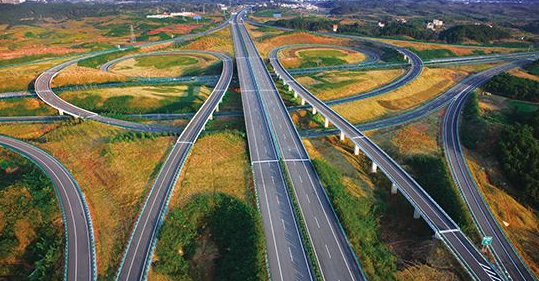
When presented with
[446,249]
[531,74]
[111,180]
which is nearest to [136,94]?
[111,180]

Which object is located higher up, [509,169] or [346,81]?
[346,81]

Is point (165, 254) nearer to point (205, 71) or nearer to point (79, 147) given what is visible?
point (79, 147)

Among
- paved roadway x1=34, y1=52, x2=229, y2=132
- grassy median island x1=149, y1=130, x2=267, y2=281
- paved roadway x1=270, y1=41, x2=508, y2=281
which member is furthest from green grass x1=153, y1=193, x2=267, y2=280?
paved roadway x1=34, y1=52, x2=229, y2=132

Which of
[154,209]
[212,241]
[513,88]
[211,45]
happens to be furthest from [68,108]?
[513,88]

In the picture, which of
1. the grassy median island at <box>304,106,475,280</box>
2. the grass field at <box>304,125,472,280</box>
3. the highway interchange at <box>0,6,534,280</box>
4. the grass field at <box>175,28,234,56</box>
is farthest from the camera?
the grass field at <box>175,28,234,56</box>

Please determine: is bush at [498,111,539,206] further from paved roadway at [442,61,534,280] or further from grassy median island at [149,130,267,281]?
grassy median island at [149,130,267,281]

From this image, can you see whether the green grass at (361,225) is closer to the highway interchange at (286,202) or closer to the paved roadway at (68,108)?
the highway interchange at (286,202)

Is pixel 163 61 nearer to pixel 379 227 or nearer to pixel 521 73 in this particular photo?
pixel 379 227
